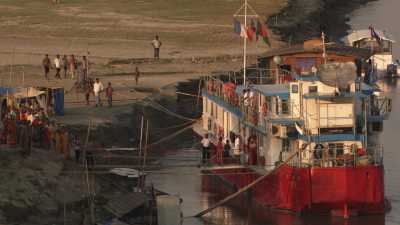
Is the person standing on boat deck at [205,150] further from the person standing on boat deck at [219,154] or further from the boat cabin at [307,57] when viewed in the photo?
the boat cabin at [307,57]

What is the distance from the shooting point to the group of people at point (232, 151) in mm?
45406

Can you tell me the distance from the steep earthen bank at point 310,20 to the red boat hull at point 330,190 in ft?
132

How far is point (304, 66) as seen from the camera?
49000 mm

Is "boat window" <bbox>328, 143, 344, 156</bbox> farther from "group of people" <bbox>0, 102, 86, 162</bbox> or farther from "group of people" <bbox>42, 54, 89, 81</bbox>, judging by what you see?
"group of people" <bbox>42, 54, 89, 81</bbox>

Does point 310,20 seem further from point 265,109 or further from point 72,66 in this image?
point 265,109

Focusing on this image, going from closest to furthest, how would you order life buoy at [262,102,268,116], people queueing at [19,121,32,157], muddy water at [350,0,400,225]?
people queueing at [19,121,32,157], life buoy at [262,102,268,116], muddy water at [350,0,400,225]

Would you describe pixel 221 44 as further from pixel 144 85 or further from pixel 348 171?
pixel 348 171

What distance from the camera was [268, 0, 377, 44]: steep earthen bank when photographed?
95144mm

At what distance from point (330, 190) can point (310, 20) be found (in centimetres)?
6532

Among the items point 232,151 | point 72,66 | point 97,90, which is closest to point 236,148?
point 232,151

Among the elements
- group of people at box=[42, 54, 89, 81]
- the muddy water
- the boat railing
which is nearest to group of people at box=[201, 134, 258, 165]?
the boat railing

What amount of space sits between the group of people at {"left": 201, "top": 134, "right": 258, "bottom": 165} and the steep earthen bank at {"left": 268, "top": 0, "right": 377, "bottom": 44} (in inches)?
1385

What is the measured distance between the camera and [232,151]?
47.8 meters

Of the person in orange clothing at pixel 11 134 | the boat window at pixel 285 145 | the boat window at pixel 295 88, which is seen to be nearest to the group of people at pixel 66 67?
the boat window at pixel 285 145
